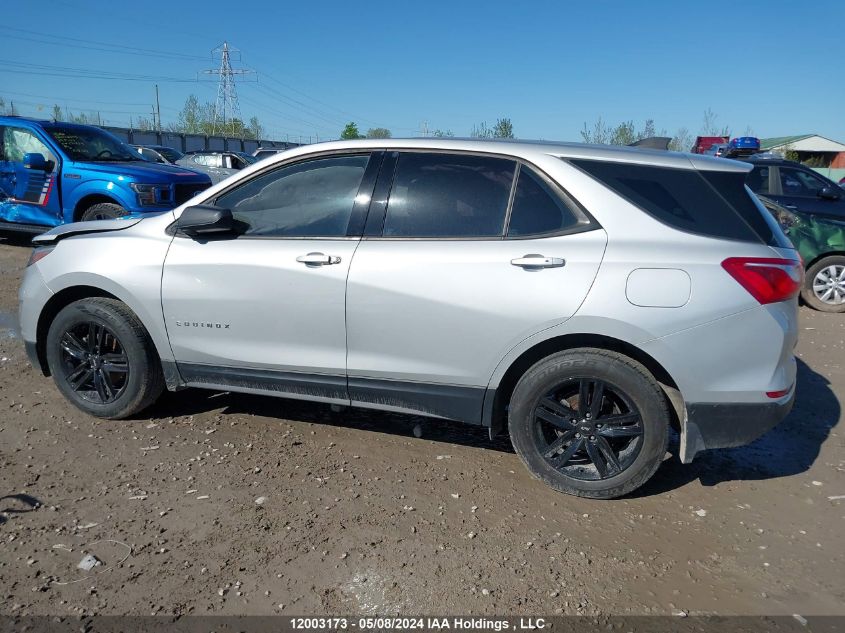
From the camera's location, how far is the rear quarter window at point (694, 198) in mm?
3172

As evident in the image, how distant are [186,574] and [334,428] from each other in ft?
5.21

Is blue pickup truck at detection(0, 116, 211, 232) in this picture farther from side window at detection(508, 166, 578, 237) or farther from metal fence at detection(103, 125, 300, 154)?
metal fence at detection(103, 125, 300, 154)

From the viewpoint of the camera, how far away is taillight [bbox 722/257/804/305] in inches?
120

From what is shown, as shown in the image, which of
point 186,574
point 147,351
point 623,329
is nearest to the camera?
point 186,574

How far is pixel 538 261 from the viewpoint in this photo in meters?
3.21

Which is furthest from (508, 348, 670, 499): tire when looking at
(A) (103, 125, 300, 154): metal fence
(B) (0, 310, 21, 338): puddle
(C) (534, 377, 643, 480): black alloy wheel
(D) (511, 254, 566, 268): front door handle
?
(A) (103, 125, 300, 154): metal fence

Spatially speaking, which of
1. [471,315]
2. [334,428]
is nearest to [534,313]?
[471,315]

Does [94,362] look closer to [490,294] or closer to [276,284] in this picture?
[276,284]

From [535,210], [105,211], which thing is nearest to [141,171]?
[105,211]

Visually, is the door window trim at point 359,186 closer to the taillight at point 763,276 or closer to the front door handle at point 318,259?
the front door handle at point 318,259

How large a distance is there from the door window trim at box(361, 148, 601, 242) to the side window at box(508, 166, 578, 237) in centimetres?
2

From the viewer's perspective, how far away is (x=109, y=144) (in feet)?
31.9

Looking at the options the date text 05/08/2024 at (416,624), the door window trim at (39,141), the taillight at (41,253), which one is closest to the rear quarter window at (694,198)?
the date text 05/08/2024 at (416,624)

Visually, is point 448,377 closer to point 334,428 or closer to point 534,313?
point 534,313
